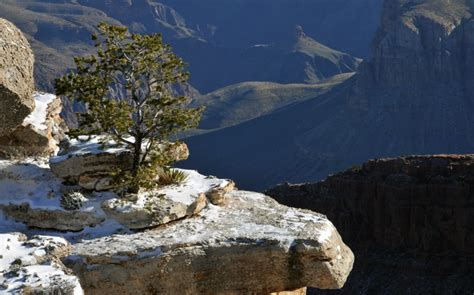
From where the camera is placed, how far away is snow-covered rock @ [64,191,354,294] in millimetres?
16516

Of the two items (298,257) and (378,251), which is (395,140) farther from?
(298,257)

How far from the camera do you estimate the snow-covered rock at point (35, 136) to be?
853 inches

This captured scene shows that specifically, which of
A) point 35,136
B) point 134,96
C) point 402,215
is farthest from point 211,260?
point 402,215

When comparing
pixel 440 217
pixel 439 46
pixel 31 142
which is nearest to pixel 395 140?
pixel 439 46

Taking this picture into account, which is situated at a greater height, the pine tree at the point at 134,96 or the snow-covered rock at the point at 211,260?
the pine tree at the point at 134,96

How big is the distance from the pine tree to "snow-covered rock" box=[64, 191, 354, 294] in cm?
287

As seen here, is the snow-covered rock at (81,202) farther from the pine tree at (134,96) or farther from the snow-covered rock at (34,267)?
the snow-covered rock at (34,267)

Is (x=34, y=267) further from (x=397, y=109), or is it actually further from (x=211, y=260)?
(x=397, y=109)

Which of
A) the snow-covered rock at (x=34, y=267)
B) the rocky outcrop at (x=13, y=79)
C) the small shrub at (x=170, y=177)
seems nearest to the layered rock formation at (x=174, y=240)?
the snow-covered rock at (x=34, y=267)

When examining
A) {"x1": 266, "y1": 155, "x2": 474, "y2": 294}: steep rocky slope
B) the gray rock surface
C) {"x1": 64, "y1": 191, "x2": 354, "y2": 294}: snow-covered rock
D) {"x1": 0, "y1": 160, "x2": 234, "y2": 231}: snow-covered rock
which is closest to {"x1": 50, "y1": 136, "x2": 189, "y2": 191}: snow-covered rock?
{"x1": 0, "y1": 160, "x2": 234, "y2": 231}: snow-covered rock

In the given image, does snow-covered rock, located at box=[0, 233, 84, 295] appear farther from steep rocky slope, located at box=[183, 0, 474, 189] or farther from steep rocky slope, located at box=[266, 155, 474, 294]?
steep rocky slope, located at box=[183, 0, 474, 189]

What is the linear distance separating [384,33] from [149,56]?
18198 cm

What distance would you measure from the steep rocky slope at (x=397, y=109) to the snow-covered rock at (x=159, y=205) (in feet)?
503

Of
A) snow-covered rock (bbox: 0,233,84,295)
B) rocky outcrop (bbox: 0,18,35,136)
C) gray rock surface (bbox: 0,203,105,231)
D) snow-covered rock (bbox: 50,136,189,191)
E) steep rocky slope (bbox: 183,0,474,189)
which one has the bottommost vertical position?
snow-covered rock (bbox: 0,233,84,295)
